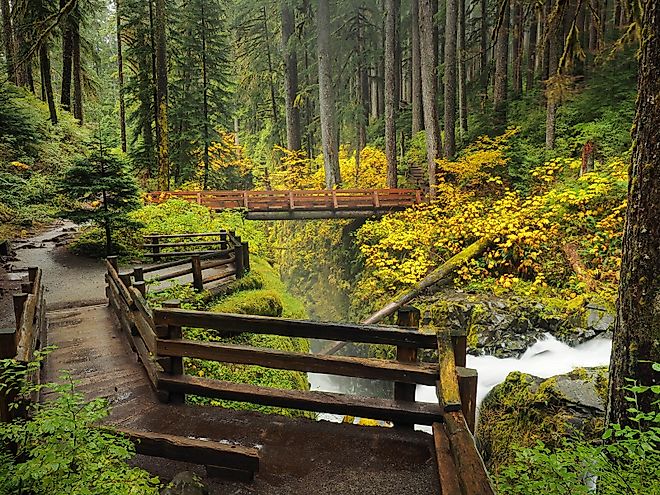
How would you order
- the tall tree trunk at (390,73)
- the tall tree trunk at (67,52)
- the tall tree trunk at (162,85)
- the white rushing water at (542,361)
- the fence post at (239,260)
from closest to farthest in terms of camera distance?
the white rushing water at (542,361)
the fence post at (239,260)
the tall tree trunk at (162,85)
the tall tree trunk at (67,52)
the tall tree trunk at (390,73)

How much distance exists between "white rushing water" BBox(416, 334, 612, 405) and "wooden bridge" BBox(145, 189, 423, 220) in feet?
31.2

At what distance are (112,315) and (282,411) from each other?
4669 mm

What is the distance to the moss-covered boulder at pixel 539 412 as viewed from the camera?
7660 mm

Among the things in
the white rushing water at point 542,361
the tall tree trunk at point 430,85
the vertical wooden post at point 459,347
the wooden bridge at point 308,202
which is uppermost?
the tall tree trunk at point 430,85

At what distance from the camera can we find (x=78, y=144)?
75.9ft

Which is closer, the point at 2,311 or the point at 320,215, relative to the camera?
the point at 2,311

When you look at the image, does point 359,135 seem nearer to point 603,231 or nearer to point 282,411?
point 603,231

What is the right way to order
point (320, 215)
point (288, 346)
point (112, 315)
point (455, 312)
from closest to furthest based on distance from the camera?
point (112, 315), point (288, 346), point (455, 312), point (320, 215)

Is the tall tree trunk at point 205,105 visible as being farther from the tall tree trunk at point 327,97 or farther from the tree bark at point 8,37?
the tree bark at point 8,37

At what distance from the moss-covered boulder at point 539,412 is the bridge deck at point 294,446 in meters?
4.21

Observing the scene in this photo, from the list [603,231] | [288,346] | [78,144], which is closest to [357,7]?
[78,144]

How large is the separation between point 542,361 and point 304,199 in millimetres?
12562

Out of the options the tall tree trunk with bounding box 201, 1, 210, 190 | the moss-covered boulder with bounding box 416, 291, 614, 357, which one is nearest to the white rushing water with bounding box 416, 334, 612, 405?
the moss-covered boulder with bounding box 416, 291, 614, 357

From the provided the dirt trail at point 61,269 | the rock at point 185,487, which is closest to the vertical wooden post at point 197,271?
the dirt trail at point 61,269
